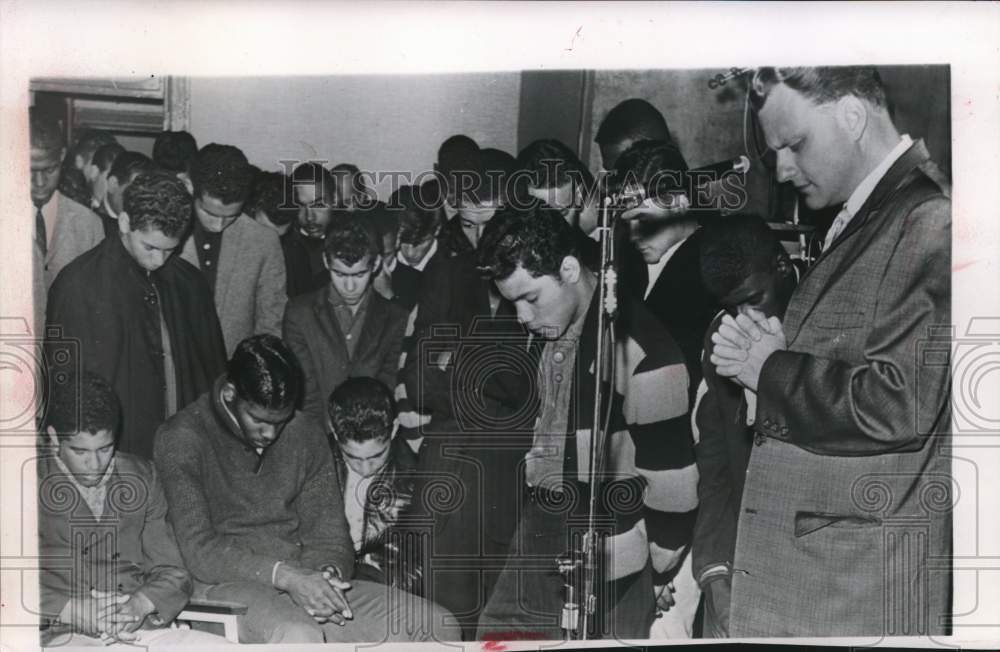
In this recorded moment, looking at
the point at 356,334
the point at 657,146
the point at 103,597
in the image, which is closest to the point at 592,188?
the point at 657,146

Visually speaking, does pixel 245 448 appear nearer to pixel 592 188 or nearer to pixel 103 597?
pixel 103 597

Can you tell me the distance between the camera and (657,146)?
342cm

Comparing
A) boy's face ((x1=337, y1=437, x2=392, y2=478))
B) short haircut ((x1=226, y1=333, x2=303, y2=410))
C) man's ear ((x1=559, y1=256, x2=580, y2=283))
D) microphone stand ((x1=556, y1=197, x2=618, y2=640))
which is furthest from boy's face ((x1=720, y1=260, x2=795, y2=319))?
short haircut ((x1=226, y1=333, x2=303, y2=410))

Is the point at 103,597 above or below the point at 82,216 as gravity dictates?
below

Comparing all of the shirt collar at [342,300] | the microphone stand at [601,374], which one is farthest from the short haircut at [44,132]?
Answer: the microphone stand at [601,374]

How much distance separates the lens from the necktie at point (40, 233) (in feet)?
11.1

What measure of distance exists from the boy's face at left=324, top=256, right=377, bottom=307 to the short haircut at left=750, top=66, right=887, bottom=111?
4.46 feet

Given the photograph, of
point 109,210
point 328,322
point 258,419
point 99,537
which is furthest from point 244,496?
point 109,210

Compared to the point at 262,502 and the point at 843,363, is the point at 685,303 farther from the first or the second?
the point at 262,502

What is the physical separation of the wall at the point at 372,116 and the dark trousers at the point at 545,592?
1.18 m

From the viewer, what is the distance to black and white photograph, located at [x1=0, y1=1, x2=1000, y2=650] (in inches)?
133

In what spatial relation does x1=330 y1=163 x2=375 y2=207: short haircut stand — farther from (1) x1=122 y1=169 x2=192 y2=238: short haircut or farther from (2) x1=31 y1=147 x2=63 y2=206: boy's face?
(2) x1=31 y1=147 x2=63 y2=206: boy's face

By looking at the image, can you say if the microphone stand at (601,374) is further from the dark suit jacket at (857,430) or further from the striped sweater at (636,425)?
the dark suit jacket at (857,430)

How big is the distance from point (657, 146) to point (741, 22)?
496 millimetres
